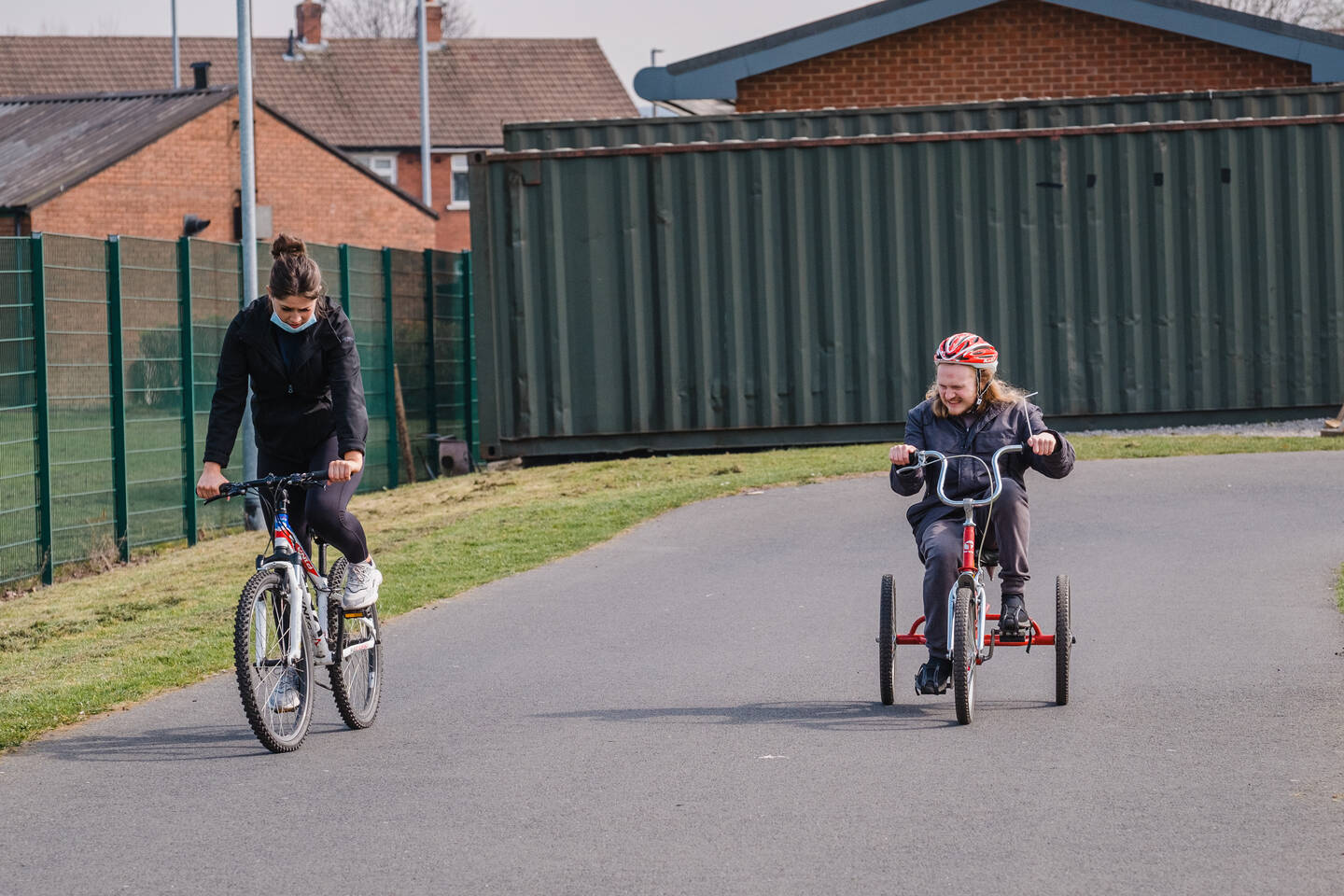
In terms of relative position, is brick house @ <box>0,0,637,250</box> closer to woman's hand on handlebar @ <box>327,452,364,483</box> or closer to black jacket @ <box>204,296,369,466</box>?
black jacket @ <box>204,296,369,466</box>

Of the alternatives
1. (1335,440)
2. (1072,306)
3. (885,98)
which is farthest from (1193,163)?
(885,98)

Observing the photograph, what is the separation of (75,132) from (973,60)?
23003 millimetres

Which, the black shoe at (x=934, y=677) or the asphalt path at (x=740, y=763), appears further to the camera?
the black shoe at (x=934, y=677)

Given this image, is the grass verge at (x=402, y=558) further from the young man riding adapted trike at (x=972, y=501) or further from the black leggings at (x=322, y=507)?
the young man riding adapted trike at (x=972, y=501)

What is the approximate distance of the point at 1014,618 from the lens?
7.14 meters

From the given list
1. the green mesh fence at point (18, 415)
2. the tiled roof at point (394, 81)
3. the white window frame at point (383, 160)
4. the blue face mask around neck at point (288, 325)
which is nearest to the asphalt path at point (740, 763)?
the blue face mask around neck at point (288, 325)

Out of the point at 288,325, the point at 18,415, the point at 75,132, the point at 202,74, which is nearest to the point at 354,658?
the point at 288,325

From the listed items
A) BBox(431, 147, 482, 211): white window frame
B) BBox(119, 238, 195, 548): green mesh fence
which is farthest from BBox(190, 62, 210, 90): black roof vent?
BBox(119, 238, 195, 548): green mesh fence

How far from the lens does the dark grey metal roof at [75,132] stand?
33.9m

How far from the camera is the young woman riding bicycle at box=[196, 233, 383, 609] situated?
21.9 ft

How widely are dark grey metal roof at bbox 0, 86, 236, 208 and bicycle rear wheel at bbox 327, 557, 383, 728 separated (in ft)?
88.8

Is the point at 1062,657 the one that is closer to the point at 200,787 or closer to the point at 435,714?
the point at 435,714

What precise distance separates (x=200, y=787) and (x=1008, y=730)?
2.83m

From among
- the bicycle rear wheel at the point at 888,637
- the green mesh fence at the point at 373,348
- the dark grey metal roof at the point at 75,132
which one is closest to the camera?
the bicycle rear wheel at the point at 888,637
